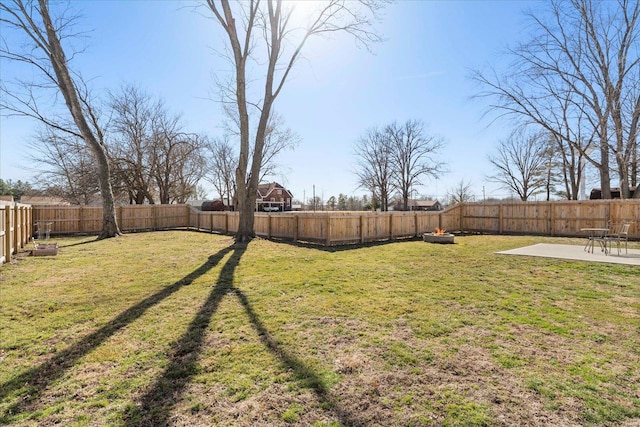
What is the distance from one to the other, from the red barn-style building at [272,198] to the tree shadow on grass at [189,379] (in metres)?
39.7

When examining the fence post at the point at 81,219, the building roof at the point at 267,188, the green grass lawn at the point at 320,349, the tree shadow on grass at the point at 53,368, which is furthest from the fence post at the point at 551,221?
the building roof at the point at 267,188

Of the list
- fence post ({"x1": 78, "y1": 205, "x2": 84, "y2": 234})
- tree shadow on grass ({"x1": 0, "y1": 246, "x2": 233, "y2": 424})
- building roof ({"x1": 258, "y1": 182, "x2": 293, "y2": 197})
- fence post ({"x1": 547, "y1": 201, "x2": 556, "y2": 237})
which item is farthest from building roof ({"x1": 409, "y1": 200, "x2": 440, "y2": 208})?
tree shadow on grass ({"x1": 0, "y1": 246, "x2": 233, "y2": 424})

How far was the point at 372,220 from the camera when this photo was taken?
12.6 metres

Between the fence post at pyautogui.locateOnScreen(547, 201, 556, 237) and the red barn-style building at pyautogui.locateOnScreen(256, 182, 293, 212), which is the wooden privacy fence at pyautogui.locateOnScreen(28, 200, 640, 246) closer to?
the fence post at pyautogui.locateOnScreen(547, 201, 556, 237)

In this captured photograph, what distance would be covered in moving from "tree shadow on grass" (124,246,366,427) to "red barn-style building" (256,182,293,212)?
39.7 meters

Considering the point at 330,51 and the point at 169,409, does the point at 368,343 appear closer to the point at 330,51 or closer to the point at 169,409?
the point at 169,409

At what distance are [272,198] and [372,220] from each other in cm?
3417

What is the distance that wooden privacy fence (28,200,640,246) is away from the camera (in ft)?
39.3

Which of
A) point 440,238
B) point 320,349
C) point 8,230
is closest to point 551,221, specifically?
point 440,238

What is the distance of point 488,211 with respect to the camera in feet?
→ 54.9

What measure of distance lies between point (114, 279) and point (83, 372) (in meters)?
3.82

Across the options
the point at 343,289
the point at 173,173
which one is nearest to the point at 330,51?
the point at 343,289

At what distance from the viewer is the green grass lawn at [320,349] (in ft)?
7.32

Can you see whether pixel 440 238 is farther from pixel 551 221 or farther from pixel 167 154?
pixel 167 154
